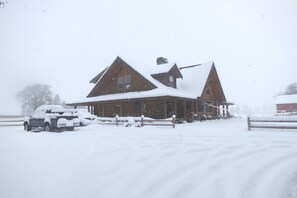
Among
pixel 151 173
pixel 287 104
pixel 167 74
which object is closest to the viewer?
pixel 151 173

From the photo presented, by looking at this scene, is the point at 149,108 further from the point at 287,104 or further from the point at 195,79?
the point at 287,104

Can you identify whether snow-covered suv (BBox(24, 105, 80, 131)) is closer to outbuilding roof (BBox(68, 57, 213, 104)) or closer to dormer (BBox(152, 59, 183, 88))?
outbuilding roof (BBox(68, 57, 213, 104))

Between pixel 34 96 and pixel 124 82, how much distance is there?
168 feet

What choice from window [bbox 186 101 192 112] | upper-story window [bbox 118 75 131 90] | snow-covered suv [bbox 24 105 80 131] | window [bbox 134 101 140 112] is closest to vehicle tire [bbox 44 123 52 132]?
snow-covered suv [bbox 24 105 80 131]

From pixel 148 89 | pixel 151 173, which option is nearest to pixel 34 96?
pixel 148 89

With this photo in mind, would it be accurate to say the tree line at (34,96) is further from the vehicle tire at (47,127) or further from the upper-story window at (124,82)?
the vehicle tire at (47,127)

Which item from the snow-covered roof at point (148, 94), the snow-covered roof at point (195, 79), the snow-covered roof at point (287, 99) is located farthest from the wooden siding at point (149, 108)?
the snow-covered roof at point (287, 99)

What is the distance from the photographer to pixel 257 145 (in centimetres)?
948

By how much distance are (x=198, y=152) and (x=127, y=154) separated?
235 cm

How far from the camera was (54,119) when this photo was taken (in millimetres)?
16422

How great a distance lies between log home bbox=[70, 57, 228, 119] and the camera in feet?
83.6

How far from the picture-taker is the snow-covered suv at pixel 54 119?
1642 centimetres

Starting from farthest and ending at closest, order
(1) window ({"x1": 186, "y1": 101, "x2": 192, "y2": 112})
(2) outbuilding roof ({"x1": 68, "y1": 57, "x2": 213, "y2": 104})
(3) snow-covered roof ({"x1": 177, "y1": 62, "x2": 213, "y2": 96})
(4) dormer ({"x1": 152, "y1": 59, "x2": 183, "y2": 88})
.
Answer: (1) window ({"x1": 186, "y1": 101, "x2": 192, "y2": 112}) → (3) snow-covered roof ({"x1": 177, "y1": 62, "x2": 213, "y2": 96}) → (4) dormer ({"x1": 152, "y1": 59, "x2": 183, "y2": 88}) → (2) outbuilding roof ({"x1": 68, "y1": 57, "x2": 213, "y2": 104})

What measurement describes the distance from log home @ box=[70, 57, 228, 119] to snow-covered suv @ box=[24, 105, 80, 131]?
7.62 metres
